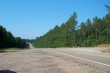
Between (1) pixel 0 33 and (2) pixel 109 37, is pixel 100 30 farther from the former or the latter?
(1) pixel 0 33

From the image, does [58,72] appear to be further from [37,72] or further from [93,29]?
[93,29]

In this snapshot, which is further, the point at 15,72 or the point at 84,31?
the point at 84,31

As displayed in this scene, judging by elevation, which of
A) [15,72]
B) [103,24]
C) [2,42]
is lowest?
[15,72]

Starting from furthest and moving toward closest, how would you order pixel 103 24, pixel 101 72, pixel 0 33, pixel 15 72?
1. pixel 103 24
2. pixel 0 33
3. pixel 15 72
4. pixel 101 72

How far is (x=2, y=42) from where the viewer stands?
94.7m

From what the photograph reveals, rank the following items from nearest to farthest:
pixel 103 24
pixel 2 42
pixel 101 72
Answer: pixel 101 72, pixel 2 42, pixel 103 24

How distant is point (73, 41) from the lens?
130m

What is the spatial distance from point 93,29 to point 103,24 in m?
7.94

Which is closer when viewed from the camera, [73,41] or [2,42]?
[2,42]

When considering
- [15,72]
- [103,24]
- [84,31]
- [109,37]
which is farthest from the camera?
[84,31]

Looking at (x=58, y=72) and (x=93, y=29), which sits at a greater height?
(x=93, y=29)

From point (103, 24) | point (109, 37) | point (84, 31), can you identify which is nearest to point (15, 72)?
point (109, 37)

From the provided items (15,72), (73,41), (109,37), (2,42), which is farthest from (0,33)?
(15,72)

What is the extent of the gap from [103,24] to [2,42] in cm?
4492
